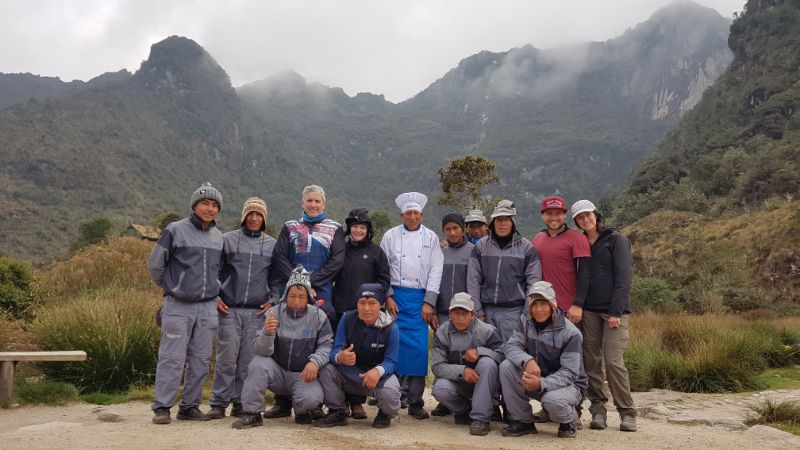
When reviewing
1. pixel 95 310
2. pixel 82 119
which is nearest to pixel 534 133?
pixel 82 119

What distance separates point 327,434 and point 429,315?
1.56 metres

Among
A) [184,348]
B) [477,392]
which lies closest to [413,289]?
[477,392]

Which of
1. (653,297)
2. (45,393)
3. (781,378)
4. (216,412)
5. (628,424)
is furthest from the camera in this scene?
(653,297)

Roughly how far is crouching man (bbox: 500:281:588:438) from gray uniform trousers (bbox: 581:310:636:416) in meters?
0.35

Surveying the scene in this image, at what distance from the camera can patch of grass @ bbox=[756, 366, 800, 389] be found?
8.21m

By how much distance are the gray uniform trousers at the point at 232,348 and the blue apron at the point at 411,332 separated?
1354 millimetres

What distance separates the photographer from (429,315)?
5781mm

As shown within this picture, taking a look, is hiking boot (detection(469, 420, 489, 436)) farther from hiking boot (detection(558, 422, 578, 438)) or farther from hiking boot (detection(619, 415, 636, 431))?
hiking boot (detection(619, 415, 636, 431))

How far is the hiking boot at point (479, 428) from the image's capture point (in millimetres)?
4885

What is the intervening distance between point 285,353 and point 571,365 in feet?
8.02

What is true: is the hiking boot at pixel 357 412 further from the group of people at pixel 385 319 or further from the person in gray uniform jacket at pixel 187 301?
the person in gray uniform jacket at pixel 187 301

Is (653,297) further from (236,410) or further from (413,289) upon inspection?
(236,410)

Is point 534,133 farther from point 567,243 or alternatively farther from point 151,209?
point 567,243

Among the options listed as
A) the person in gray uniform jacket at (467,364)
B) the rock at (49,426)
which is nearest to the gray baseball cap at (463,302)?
the person in gray uniform jacket at (467,364)
